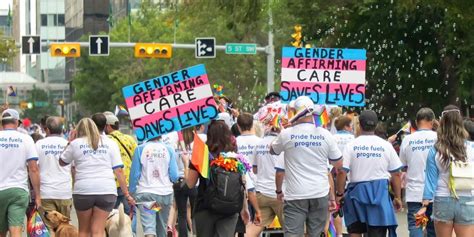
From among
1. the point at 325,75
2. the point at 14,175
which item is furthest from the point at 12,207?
the point at 325,75

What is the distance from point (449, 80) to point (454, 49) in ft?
6.52

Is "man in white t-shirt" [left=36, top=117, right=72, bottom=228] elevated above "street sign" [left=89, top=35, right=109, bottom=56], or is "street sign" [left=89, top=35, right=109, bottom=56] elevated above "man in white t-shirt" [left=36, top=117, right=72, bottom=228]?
"street sign" [left=89, top=35, right=109, bottom=56]

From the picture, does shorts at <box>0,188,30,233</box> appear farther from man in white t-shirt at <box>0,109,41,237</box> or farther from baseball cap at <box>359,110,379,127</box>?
baseball cap at <box>359,110,379,127</box>

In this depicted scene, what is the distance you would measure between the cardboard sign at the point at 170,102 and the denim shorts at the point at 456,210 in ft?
10.2

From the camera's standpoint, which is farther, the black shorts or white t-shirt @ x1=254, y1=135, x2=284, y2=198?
white t-shirt @ x1=254, y1=135, x2=284, y2=198

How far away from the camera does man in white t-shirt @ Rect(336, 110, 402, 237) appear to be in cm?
1245

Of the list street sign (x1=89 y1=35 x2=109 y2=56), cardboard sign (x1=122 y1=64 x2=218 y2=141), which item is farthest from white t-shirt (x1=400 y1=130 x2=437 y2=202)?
street sign (x1=89 y1=35 x2=109 y2=56)

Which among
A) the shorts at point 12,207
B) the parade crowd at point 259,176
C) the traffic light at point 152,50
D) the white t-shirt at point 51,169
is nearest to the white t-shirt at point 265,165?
the parade crowd at point 259,176

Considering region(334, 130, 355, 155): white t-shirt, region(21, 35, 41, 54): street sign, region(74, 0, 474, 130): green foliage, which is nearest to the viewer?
region(334, 130, 355, 155): white t-shirt

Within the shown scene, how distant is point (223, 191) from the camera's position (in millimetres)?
11117

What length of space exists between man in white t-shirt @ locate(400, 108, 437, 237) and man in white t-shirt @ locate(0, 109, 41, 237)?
394 centimetres

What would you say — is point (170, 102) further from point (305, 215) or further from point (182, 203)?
point (182, 203)

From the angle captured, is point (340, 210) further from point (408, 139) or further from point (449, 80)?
point (449, 80)

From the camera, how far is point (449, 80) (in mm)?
30828
